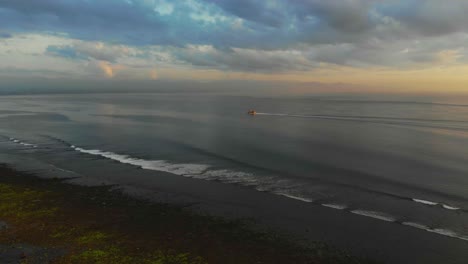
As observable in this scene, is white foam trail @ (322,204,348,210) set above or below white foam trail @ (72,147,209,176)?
below

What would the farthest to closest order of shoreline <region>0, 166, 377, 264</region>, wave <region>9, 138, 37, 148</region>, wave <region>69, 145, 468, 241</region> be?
1. wave <region>9, 138, 37, 148</region>
2. wave <region>69, 145, 468, 241</region>
3. shoreline <region>0, 166, 377, 264</region>

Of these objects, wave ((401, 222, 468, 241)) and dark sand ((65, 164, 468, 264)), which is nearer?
dark sand ((65, 164, 468, 264))

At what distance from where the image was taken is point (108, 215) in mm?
24250

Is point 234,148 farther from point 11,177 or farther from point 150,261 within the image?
point 150,261

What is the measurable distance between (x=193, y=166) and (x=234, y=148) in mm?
13729

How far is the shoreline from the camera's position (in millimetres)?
18375

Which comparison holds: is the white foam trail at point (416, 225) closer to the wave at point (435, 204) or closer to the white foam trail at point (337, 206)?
the white foam trail at point (337, 206)

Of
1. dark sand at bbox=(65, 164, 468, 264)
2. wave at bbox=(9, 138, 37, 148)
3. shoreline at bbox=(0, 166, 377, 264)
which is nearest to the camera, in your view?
shoreline at bbox=(0, 166, 377, 264)

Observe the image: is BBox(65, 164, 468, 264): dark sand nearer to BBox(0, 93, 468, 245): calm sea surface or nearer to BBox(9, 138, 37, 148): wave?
BBox(0, 93, 468, 245): calm sea surface

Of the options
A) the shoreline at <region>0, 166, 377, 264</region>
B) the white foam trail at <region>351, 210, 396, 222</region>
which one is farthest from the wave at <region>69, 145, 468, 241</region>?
the shoreline at <region>0, 166, 377, 264</region>

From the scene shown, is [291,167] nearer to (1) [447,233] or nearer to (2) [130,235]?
(1) [447,233]

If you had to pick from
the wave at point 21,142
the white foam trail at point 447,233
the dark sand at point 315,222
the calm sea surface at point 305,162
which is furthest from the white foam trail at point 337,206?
the wave at point 21,142

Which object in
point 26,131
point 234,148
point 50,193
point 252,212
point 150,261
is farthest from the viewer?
point 26,131

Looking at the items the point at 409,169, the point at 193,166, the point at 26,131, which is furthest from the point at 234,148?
the point at 26,131
